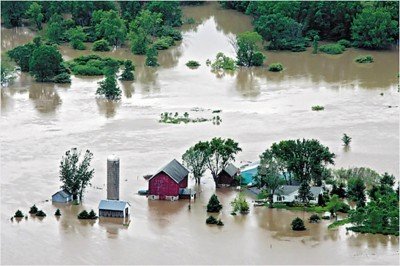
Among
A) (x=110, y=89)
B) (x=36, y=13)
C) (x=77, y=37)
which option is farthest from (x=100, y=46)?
(x=110, y=89)

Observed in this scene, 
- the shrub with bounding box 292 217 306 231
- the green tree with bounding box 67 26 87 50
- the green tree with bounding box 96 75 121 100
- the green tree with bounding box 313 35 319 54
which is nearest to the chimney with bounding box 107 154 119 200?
the shrub with bounding box 292 217 306 231

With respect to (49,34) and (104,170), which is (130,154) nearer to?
(104,170)

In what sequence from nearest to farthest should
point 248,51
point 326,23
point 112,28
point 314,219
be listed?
1. point 314,219
2. point 248,51
3. point 112,28
4. point 326,23

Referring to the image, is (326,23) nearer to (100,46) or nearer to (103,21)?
(103,21)

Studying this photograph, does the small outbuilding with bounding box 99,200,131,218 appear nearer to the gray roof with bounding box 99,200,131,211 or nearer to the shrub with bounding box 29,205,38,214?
the gray roof with bounding box 99,200,131,211

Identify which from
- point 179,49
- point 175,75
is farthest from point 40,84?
point 179,49

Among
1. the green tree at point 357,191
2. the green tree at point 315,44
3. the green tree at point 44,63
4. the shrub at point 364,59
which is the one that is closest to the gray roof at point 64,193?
the green tree at point 357,191

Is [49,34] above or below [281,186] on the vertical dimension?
above
